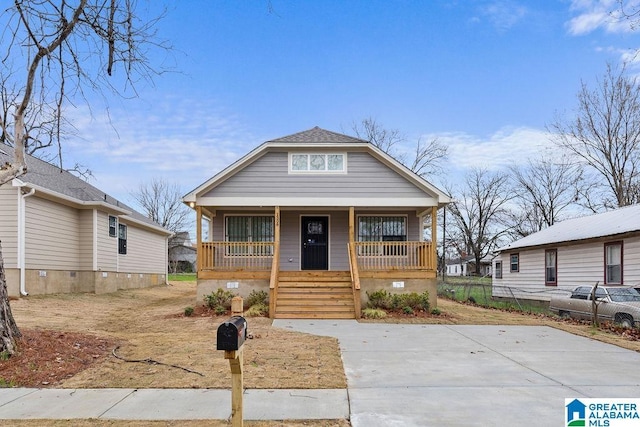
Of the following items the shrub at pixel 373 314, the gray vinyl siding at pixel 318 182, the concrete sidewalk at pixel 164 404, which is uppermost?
the gray vinyl siding at pixel 318 182

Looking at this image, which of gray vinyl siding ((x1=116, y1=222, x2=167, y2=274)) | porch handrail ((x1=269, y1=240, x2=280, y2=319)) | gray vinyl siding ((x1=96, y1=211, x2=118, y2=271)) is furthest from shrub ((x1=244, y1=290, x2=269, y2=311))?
gray vinyl siding ((x1=116, y1=222, x2=167, y2=274))

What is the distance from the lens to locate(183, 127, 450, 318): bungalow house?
1511cm

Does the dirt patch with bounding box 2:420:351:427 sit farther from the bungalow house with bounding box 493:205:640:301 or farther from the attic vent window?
the bungalow house with bounding box 493:205:640:301

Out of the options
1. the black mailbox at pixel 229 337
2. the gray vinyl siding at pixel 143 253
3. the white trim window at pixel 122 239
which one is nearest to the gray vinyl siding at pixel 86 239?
the gray vinyl siding at pixel 143 253

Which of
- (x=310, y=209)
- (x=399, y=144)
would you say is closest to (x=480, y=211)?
(x=399, y=144)

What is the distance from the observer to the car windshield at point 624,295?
12859 mm

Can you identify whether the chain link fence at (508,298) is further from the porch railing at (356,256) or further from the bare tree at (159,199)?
the bare tree at (159,199)

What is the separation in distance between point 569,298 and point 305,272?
8.69 meters

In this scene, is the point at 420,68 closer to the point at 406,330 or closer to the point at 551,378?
the point at 406,330

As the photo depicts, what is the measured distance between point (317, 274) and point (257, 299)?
2237 millimetres

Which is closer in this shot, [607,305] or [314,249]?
[607,305]

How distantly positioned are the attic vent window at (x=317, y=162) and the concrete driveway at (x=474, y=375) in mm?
6499

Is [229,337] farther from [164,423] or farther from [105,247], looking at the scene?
[105,247]

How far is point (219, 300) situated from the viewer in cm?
1448
